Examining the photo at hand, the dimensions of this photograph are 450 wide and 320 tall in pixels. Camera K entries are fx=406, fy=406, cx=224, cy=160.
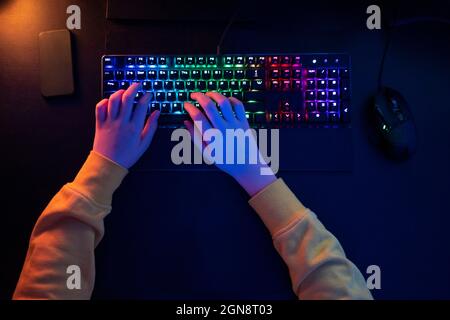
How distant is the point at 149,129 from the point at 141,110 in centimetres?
4

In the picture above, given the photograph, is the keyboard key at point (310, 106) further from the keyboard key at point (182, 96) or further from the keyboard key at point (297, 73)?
the keyboard key at point (182, 96)

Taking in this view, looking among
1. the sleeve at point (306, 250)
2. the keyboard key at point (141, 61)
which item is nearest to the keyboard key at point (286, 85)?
the sleeve at point (306, 250)

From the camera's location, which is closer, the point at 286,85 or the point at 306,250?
the point at 306,250

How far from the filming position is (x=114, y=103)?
0.87m

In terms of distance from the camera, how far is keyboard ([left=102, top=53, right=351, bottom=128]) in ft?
2.89

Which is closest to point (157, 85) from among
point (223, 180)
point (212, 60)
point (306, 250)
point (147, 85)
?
point (147, 85)

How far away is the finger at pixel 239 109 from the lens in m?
0.86

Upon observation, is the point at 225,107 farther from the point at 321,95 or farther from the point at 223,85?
the point at 321,95

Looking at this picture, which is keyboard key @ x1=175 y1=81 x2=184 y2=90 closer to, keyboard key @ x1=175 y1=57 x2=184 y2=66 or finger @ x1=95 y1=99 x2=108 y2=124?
keyboard key @ x1=175 y1=57 x2=184 y2=66

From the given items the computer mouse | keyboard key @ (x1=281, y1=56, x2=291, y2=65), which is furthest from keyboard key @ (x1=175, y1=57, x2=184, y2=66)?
the computer mouse
